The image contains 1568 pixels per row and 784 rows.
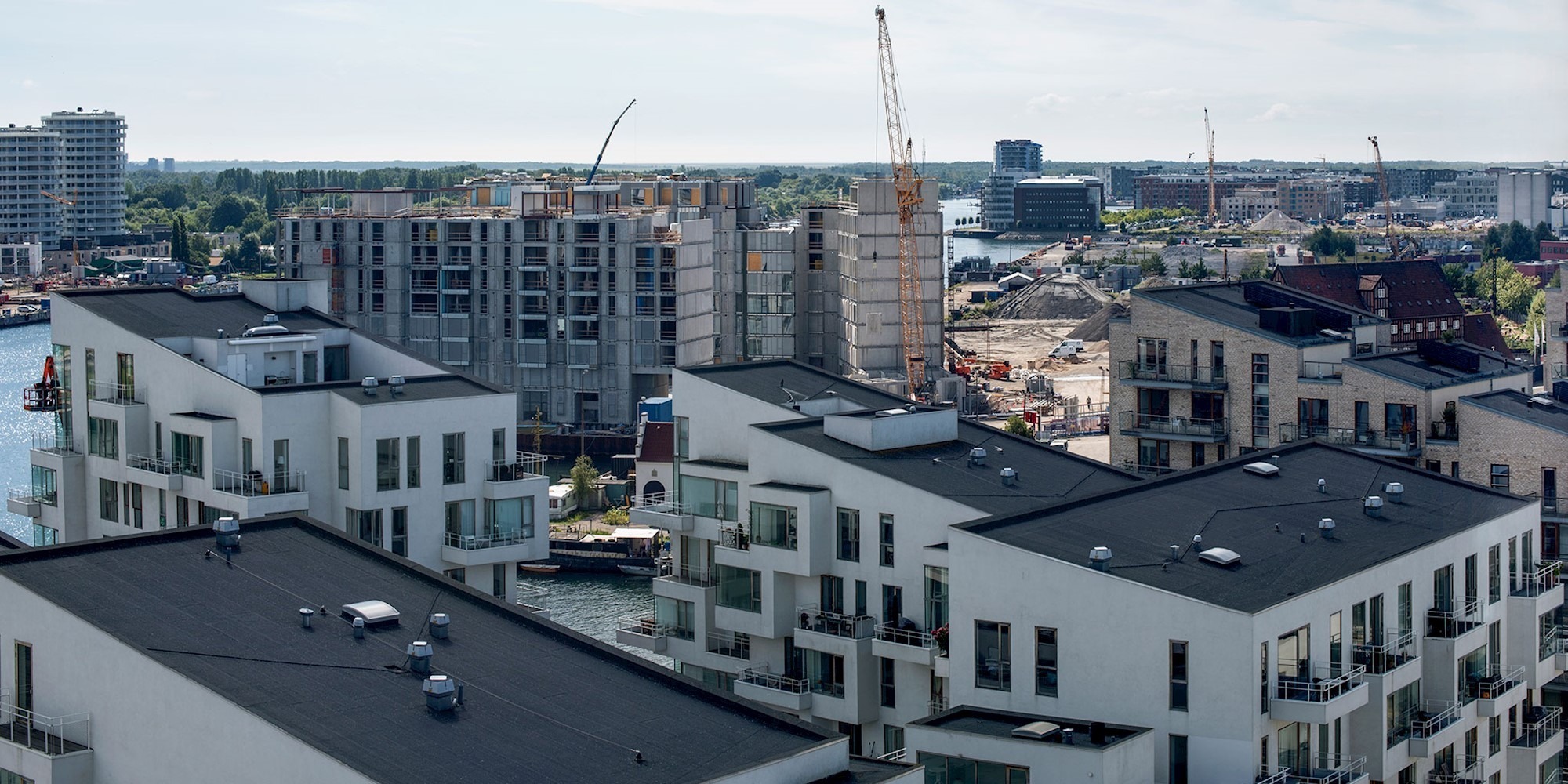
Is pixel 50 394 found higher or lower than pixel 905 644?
higher

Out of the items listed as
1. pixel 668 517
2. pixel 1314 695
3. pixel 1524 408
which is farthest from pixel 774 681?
pixel 1524 408

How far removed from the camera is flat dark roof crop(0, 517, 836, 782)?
18.5 metres

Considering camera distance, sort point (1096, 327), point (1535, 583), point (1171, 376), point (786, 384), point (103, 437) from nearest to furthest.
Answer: point (1535, 583) → point (786, 384) → point (103, 437) → point (1171, 376) → point (1096, 327)

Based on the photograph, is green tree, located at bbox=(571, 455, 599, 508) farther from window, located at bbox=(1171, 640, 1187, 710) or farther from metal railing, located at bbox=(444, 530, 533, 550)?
window, located at bbox=(1171, 640, 1187, 710)

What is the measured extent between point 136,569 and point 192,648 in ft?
9.09

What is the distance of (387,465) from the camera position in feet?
105

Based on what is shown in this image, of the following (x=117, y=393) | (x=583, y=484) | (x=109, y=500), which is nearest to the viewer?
(x=117, y=393)

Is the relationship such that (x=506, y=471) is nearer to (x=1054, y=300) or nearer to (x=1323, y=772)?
(x=1323, y=772)

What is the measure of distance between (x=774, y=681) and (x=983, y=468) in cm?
464

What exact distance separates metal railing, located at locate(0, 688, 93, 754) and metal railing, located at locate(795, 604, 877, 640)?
38.9 feet

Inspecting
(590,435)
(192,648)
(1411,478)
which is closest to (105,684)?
(192,648)

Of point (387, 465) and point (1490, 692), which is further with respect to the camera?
point (387, 465)

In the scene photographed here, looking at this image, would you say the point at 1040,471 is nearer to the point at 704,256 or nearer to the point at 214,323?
the point at 214,323

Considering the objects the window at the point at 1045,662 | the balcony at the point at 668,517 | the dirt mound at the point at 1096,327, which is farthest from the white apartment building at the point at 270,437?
the dirt mound at the point at 1096,327
